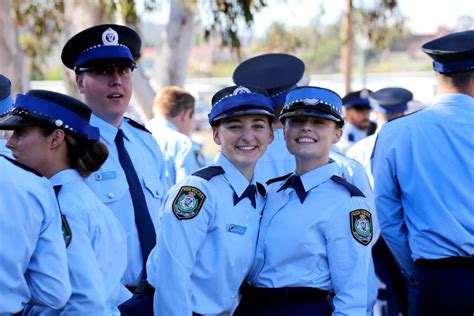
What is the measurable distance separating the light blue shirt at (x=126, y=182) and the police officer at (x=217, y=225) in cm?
40

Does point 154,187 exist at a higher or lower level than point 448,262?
higher

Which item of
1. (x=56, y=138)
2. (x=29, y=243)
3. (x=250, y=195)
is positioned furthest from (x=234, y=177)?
(x=29, y=243)

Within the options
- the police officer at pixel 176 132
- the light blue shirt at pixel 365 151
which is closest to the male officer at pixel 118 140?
the police officer at pixel 176 132

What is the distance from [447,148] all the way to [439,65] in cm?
46

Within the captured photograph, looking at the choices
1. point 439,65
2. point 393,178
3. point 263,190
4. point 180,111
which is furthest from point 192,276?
point 180,111

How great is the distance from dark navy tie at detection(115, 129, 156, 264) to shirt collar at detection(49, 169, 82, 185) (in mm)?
984

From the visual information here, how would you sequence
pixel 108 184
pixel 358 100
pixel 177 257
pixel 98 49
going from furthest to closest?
pixel 358 100 → pixel 98 49 → pixel 108 184 → pixel 177 257

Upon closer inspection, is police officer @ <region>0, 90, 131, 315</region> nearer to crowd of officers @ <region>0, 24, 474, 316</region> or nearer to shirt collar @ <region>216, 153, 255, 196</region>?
crowd of officers @ <region>0, 24, 474, 316</region>

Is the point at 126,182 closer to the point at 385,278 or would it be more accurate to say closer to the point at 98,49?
the point at 98,49

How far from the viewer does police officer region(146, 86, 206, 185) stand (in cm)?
741

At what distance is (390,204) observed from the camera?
498cm

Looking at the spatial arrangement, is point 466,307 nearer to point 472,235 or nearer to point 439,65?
point 472,235

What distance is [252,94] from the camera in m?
4.08

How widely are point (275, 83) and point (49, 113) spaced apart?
6.09ft
